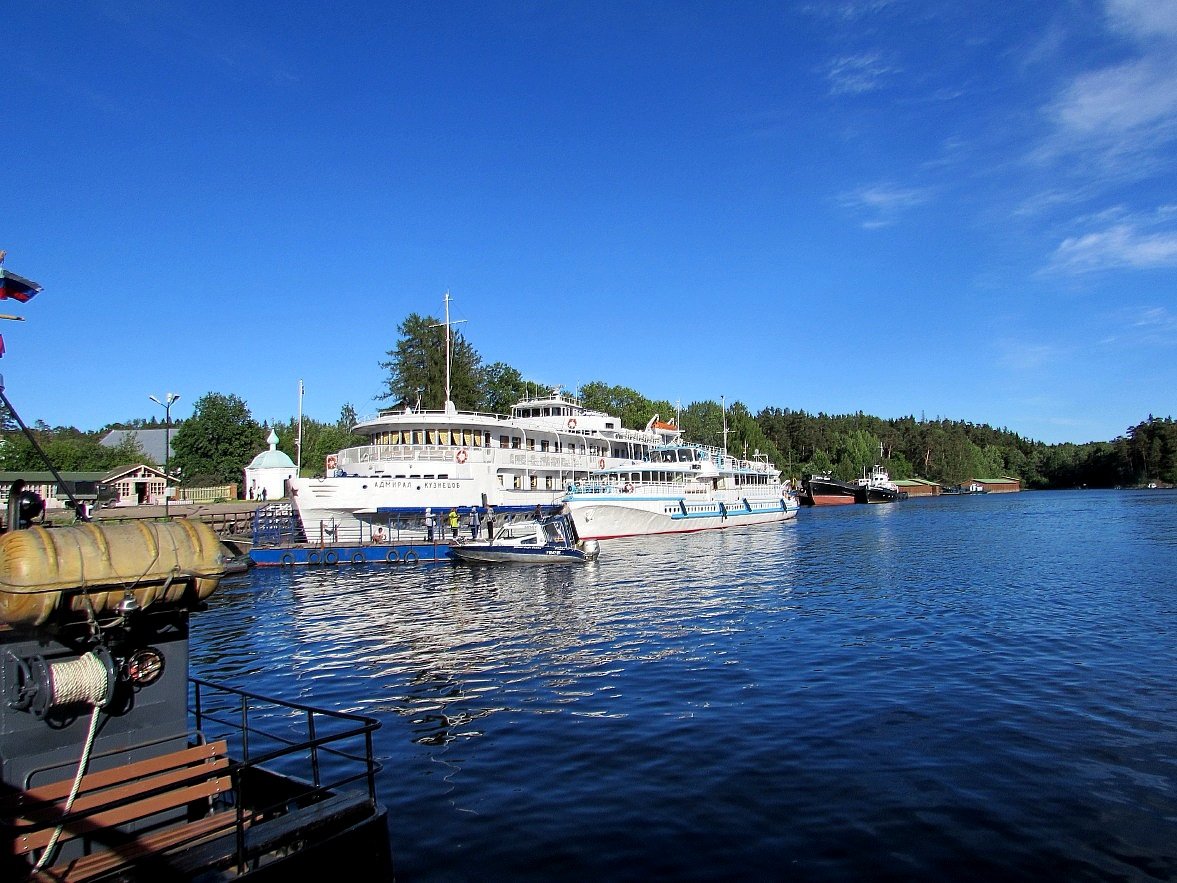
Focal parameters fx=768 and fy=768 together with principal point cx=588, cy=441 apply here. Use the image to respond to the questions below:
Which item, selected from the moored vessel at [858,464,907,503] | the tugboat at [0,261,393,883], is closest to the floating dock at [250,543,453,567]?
the tugboat at [0,261,393,883]

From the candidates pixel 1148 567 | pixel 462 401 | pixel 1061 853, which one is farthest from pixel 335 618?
pixel 462 401

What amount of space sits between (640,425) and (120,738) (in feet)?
350

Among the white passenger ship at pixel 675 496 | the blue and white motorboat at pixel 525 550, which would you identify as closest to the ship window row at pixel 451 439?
the white passenger ship at pixel 675 496

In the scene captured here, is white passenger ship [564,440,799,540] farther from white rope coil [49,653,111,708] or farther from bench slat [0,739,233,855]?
white rope coil [49,653,111,708]

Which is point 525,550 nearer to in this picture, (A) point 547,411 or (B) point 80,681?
(A) point 547,411

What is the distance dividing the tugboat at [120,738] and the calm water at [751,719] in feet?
7.16

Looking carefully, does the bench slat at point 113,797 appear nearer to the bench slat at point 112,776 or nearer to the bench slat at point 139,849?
the bench slat at point 112,776

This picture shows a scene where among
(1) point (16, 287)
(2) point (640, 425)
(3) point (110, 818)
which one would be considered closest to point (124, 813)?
(3) point (110, 818)

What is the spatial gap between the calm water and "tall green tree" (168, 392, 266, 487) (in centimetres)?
6549

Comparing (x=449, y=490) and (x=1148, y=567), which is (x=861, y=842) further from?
(x=449, y=490)

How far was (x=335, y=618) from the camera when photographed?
23.8 m

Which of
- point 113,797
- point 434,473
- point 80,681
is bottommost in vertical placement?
point 113,797

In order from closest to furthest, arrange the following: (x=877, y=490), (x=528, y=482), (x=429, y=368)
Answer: (x=528, y=482) → (x=429, y=368) → (x=877, y=490)

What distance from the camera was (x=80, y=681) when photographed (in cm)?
593
